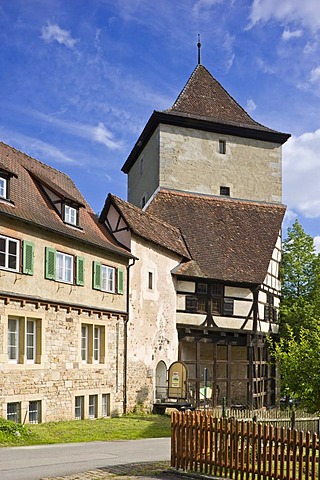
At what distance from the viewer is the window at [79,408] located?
22.6m

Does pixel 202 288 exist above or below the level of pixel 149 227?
below

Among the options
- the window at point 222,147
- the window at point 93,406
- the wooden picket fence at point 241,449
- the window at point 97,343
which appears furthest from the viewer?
the window at point 222,147

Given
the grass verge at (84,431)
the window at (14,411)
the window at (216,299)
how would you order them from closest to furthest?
the grass verge at (84,431), the window at (14,411), the window at (216,299)

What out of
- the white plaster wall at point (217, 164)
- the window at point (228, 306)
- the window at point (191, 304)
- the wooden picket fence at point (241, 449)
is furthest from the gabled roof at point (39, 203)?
the white plaster wall at point (217, 164)

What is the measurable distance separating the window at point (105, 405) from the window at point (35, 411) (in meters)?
4.09

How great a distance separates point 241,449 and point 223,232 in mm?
23060

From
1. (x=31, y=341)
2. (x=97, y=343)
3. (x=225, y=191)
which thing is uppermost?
(x=225, y=191)

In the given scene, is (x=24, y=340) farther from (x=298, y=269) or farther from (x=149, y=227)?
(x=298, y=269)

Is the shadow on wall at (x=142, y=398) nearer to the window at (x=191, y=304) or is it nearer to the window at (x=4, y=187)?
the window at (x=191, y=304)

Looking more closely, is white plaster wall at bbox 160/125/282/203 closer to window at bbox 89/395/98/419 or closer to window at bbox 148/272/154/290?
window at bbox 148/272/154/290

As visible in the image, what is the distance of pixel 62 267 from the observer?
21.9 meters

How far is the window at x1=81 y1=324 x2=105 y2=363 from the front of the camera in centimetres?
2338

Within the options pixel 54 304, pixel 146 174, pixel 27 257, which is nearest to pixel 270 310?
pixel 146 174

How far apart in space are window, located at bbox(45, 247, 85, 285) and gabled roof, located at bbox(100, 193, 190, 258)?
4292mm
